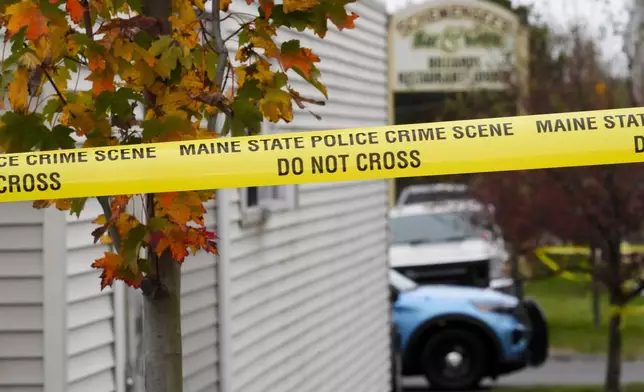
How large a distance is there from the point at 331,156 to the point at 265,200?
14.4 feet

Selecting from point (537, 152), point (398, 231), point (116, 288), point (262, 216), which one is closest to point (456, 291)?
point (398, 231)

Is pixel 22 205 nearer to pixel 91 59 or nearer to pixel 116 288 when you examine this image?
pixel 116 288

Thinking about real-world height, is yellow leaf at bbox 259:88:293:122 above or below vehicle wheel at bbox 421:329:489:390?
above

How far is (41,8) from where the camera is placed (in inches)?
129

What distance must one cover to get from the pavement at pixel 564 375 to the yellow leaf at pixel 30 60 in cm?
1154

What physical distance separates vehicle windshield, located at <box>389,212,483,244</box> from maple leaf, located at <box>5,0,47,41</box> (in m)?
14.6

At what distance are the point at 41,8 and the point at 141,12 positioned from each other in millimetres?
377

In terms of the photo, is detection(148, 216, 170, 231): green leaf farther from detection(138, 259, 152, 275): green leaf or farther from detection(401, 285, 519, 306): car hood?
detection(401, 285, 519, 306): car hood

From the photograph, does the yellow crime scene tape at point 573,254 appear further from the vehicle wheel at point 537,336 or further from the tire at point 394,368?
the tire at point 394,368

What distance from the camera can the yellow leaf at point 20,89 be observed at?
133 inches

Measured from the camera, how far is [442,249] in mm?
17625

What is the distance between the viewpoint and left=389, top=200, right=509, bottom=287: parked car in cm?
1692

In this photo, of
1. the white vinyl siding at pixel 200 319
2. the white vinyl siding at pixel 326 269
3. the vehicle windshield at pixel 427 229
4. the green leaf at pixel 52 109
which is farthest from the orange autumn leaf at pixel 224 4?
Result: the vehicle windshield at pixel 427 229

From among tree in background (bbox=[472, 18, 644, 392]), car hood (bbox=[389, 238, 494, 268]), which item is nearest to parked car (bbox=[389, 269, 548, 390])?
tree in background (bbox=[472, 18, 644, 392])
